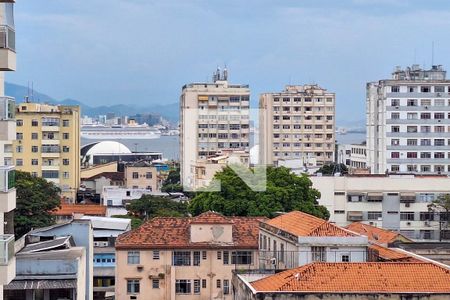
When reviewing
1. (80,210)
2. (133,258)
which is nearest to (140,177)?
(80,210)

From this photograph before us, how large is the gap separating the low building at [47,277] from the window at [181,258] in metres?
10.6

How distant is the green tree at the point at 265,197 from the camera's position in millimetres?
35594

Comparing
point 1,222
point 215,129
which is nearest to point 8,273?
point 1,222

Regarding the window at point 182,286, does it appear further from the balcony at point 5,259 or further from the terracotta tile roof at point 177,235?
the balcony at point 5,259

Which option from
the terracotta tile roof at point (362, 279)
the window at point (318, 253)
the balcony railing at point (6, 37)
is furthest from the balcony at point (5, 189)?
the window at point (318, 253)

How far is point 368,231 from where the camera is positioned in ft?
97.8

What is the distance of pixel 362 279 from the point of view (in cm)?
1819

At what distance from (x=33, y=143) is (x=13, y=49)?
44.9 metres

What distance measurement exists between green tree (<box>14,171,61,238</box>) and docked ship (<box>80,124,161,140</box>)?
12654 cm

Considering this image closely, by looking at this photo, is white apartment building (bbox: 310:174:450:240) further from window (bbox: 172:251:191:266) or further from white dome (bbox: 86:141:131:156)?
white dome (bbox: 86:141:131:156)

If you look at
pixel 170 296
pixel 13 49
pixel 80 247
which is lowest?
pixel 170 296

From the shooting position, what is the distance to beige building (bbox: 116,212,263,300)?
27.5 m

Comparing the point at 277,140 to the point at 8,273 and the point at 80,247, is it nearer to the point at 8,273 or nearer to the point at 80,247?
the point at 80,247

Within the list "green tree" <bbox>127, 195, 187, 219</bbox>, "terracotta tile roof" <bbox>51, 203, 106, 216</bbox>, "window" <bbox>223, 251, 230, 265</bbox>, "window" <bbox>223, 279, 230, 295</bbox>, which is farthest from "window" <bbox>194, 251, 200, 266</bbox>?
"terracotta tile roof" <bbox>51, 203, 106, 216</bbox>
